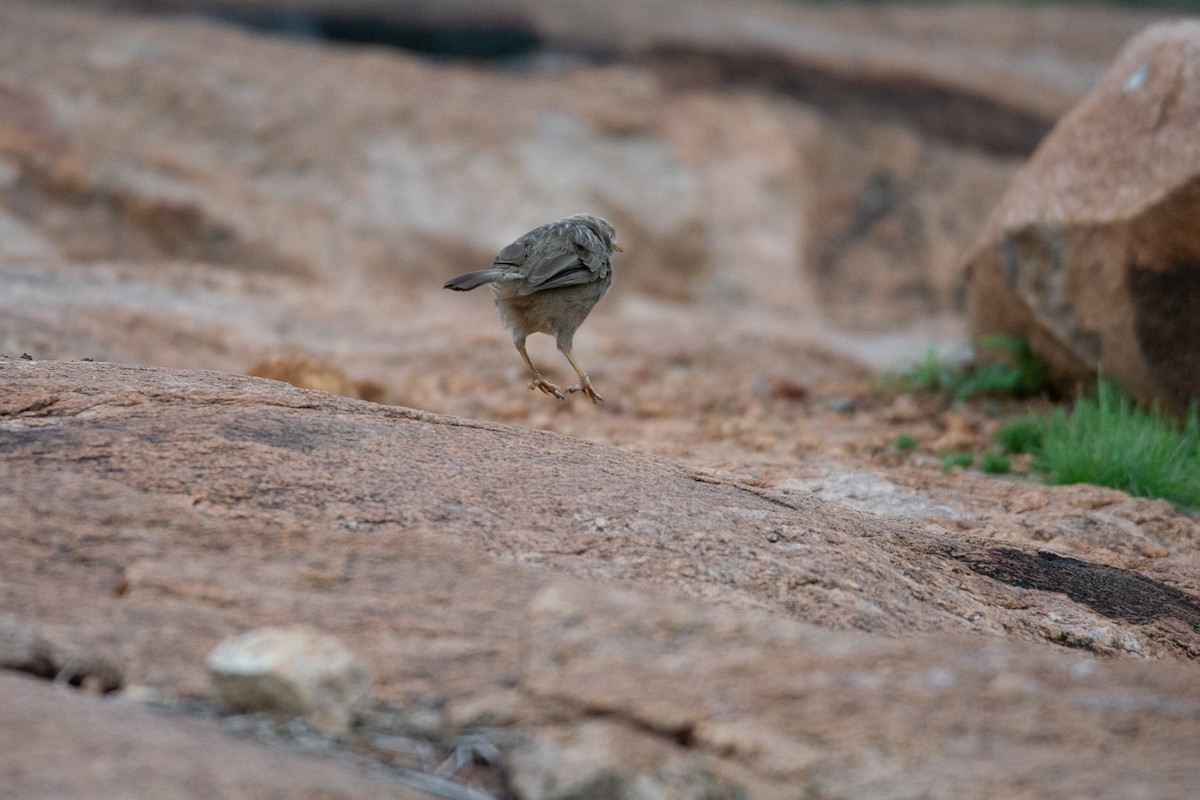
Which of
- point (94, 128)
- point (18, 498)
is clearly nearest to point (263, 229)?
point (94, 128)

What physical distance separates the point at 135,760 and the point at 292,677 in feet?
1.06

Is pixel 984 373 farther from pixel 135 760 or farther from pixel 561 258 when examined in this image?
pixel 135 760

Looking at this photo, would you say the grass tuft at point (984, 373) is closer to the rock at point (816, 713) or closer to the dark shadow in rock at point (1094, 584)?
the dark shadow in rock at point (1094, 584)

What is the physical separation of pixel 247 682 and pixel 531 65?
443 inches

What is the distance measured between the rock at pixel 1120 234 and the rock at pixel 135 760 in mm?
4804

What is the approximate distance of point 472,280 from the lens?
4.48 m

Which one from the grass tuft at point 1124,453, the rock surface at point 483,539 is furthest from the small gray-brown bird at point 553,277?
Result: the grass tuft at point 1124,453

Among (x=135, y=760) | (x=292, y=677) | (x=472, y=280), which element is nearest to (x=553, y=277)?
(x=472, y=280)

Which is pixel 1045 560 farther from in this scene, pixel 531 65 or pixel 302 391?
pixel 531 65

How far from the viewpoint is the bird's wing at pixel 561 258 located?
15.7 ft

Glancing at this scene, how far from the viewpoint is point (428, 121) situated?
1122cm

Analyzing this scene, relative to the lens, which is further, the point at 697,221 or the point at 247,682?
the point at 697,221

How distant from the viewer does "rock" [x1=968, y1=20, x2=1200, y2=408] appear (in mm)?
5602

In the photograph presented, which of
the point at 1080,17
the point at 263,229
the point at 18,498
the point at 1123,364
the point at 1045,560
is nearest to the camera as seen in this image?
the point at 18,498
